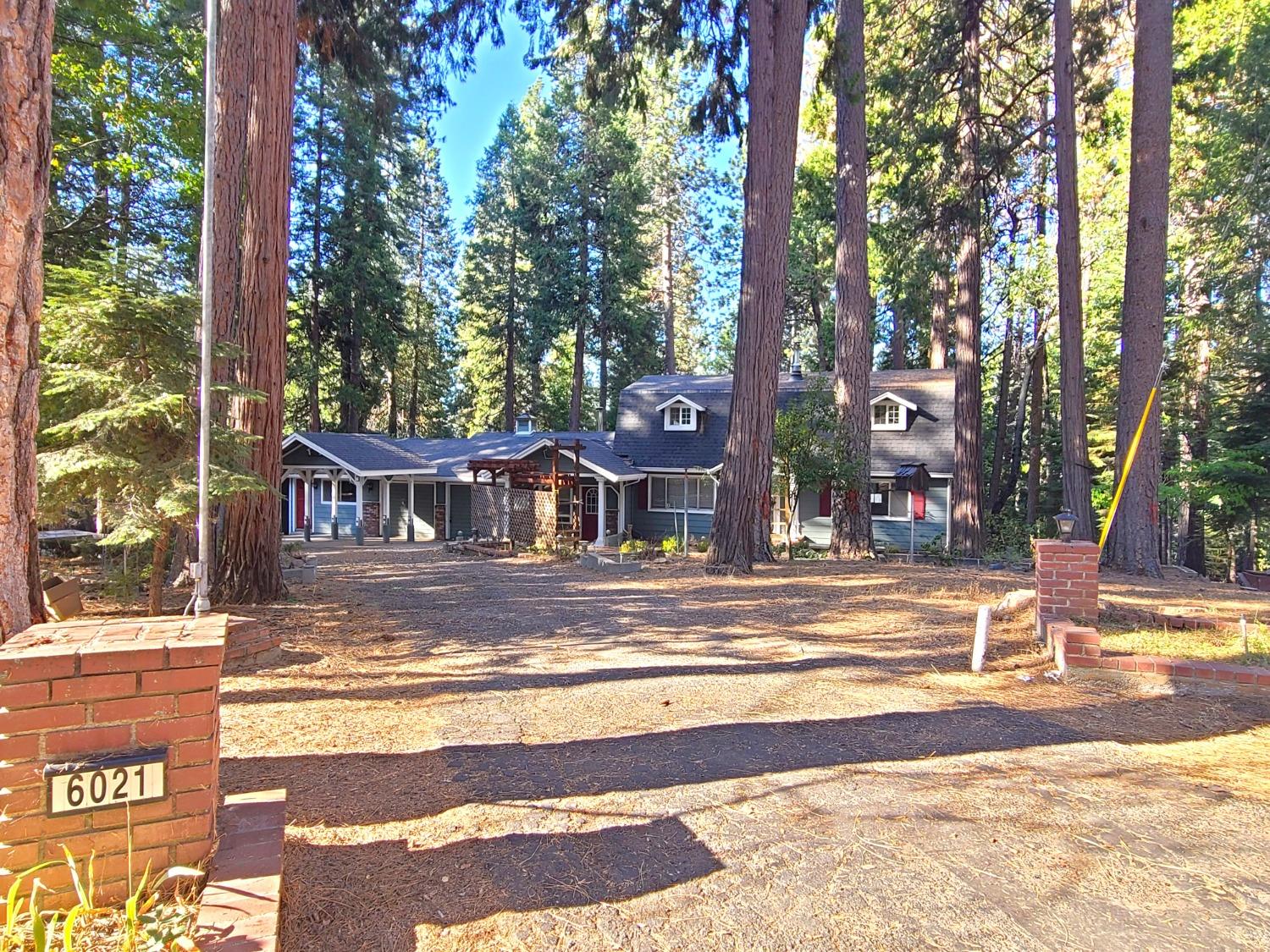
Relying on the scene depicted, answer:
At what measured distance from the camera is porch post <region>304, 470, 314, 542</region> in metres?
23.2

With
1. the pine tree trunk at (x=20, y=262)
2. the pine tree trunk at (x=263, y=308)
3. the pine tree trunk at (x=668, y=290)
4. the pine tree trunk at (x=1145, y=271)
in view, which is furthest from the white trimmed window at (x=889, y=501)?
the pine tree trunk at (x=20, y=262)

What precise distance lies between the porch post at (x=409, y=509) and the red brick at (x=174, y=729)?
22.3 meters

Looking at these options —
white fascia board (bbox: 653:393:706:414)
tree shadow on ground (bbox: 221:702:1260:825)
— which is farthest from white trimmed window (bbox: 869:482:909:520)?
tree shadow on ground (bbox: 221:702:1260:825)

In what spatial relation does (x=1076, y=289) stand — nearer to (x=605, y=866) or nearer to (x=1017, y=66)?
(x=1017, y=66)

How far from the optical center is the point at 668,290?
38875mm

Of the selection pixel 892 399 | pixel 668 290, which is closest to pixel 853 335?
pixel 892 399

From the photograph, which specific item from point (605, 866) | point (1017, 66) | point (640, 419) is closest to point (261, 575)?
point (605, 866)

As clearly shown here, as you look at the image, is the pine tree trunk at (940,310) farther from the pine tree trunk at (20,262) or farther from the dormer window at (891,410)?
the pine tree trunk at (20,262)

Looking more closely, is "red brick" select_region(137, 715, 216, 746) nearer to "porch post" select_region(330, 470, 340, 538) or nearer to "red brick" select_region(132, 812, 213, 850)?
"red brick" select_region(132, 812, 213, 850)

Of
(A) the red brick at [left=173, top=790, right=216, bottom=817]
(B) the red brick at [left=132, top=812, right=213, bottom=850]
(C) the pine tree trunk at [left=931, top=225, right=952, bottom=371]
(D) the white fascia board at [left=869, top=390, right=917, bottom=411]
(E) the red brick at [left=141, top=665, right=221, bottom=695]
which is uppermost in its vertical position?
(C) the pine tree trunk at [left=931, top=225, right=952, bottom=371]

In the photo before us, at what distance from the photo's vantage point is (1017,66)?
64.0 ft

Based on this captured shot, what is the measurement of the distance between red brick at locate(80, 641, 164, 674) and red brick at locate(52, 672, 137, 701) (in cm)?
2

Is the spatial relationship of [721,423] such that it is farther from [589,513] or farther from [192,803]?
[192,803]

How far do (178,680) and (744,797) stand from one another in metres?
2.52
